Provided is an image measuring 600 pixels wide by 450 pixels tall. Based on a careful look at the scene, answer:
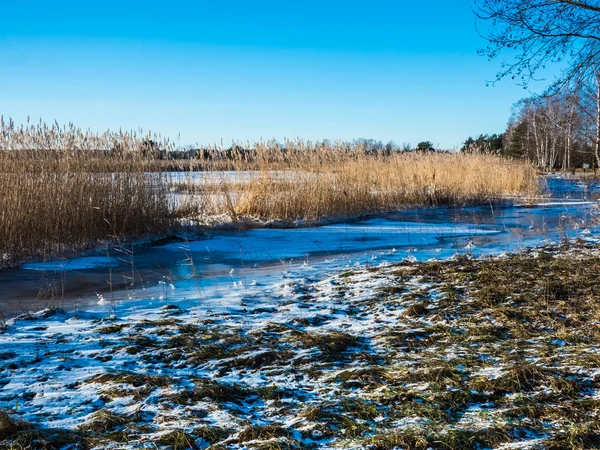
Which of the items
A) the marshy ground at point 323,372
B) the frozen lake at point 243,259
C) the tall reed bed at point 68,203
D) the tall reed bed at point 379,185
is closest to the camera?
the marshy ground at point 323,372

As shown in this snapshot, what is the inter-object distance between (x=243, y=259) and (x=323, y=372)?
423 centimetres

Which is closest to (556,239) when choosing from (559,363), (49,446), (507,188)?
(559,363)

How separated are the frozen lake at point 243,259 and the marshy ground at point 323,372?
A: 2.39 ft

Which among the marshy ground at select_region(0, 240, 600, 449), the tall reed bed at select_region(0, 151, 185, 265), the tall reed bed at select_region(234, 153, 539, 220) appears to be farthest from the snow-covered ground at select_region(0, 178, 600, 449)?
the tall reed bed at select_region(234, 153, 539, 220)

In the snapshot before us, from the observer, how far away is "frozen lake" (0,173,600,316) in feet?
15.9

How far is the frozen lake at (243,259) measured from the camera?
486cm

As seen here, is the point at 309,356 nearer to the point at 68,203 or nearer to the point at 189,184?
the point at 68,203

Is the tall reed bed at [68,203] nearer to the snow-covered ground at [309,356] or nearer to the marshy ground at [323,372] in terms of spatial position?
the snow-covered ground at [309,356]

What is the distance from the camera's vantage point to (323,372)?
9.35 feet

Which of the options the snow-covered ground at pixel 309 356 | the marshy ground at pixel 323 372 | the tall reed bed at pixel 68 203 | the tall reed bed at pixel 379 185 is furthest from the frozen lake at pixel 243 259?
the tall reed bed at pixel 379 185

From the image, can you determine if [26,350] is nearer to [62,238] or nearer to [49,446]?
[49,446]

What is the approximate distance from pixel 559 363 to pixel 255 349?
1698 mm

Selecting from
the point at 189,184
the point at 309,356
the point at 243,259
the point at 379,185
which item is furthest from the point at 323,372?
the point at 379,185

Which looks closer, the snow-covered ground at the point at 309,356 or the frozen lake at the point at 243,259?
the snow-covered ground at the point at 309,356
